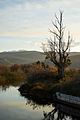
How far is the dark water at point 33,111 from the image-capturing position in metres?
33.8

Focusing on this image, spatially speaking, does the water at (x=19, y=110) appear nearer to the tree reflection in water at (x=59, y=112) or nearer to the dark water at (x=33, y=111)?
the dark water at (x=33, y=111)

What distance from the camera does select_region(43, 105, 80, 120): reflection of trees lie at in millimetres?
33688

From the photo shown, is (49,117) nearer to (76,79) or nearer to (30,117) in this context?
(30,117)

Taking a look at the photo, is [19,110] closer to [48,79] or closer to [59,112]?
[59,112]

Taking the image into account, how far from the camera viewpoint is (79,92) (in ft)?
137

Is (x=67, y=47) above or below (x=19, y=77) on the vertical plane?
above

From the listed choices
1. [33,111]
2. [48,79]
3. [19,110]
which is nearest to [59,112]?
[33,111]

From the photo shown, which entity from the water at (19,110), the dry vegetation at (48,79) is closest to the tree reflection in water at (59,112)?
the water at (19,110)

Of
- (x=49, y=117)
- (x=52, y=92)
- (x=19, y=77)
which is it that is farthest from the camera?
(x=19, y=77)

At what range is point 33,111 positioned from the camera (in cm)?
3809

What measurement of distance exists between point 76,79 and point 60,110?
38.4 feet

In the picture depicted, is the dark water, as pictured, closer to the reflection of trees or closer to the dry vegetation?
the reflection of trees

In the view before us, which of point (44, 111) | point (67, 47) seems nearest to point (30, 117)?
point (44, 111)

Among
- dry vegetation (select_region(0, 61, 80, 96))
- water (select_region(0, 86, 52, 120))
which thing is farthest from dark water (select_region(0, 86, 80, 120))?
dry vegetation (select_region(0, 61, 80, 96))
